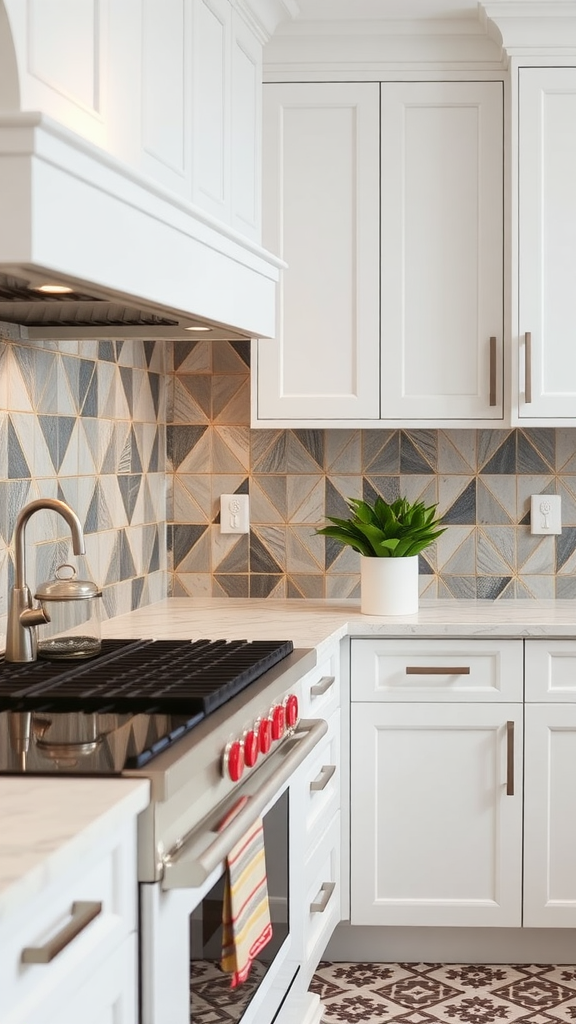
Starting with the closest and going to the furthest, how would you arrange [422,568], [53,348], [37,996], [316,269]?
[37,996] → [53,348] → [316,269] → [422,568]

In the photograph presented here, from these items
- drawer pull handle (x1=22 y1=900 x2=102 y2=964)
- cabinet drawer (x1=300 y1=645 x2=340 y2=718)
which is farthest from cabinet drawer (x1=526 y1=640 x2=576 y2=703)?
drawer pull handle (x1=22 y1=900 x2=102 y2=964)

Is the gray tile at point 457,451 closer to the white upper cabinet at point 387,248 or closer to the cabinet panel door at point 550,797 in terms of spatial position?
the white upper cabinet at point 387,248

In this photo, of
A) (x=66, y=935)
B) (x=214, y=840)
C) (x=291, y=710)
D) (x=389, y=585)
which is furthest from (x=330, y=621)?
(x=66, y=935)

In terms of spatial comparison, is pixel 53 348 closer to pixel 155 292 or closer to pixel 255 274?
pixel 255 274

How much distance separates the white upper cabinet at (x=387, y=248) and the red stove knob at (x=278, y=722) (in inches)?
49.1

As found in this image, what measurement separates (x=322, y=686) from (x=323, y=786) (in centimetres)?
22

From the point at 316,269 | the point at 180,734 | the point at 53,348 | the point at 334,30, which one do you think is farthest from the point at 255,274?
the point at 180,734

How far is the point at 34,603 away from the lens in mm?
2367

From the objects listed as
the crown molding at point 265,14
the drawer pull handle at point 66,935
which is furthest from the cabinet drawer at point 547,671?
the drawer pull handle at point 66,935

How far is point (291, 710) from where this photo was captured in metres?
2.17

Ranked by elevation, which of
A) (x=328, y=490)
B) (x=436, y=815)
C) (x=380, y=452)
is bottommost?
(x=436, y=815)

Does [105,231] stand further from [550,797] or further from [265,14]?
[550,797]

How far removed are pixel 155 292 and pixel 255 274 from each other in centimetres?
71

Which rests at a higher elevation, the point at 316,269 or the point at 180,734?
the point at 316,269
